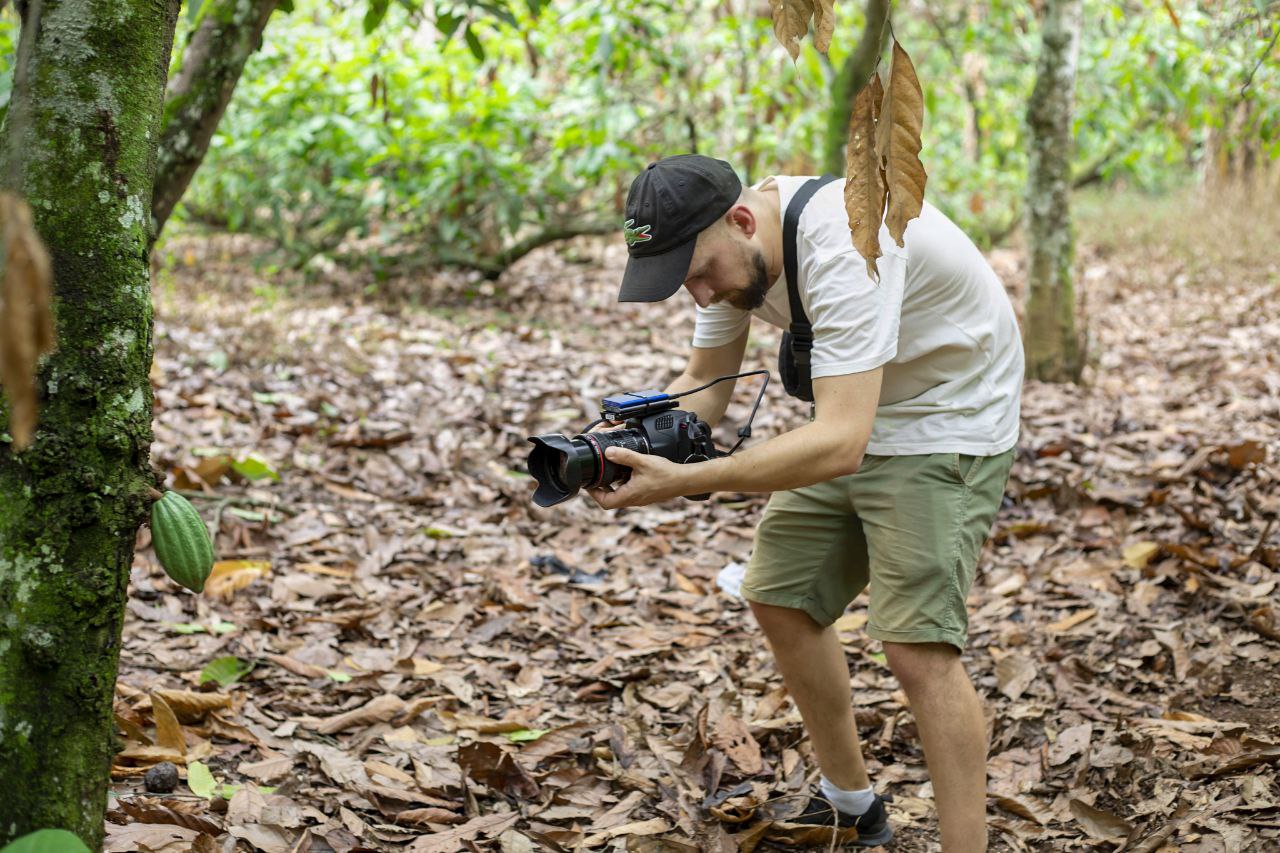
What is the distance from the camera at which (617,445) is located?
213cm

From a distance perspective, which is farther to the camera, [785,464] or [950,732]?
[950,732]

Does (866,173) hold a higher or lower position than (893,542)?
higher

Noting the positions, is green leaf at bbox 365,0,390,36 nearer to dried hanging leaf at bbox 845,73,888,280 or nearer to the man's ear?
the man's ear

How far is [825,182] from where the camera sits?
87.7 inches

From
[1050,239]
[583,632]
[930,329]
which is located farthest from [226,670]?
[1050,239]

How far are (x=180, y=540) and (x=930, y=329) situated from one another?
1472mm

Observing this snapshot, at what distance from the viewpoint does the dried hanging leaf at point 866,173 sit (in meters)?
1.29

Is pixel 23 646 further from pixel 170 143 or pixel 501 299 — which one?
pixel 501 299

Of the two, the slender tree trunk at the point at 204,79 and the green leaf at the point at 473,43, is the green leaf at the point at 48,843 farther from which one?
the green leaf at the point at 473,43

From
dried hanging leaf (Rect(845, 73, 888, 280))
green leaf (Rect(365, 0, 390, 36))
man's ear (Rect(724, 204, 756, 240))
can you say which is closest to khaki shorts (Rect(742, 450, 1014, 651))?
man's ear (Rect(724, 204, 756, 240))

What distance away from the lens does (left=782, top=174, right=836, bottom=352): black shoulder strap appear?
2168mm

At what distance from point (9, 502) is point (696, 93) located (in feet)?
22.0

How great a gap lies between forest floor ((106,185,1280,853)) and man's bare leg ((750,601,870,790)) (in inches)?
8.2

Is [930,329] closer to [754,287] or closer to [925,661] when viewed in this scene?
[754,287]
